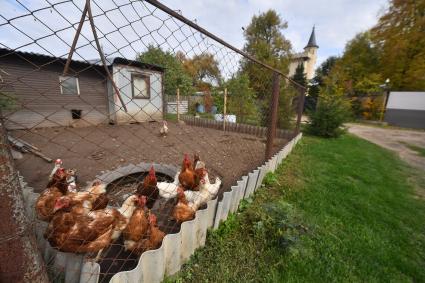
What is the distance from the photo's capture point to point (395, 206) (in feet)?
10.4

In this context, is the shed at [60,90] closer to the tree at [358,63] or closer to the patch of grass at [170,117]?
the patch of grass at [170,117]

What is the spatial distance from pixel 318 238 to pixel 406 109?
63.8ft

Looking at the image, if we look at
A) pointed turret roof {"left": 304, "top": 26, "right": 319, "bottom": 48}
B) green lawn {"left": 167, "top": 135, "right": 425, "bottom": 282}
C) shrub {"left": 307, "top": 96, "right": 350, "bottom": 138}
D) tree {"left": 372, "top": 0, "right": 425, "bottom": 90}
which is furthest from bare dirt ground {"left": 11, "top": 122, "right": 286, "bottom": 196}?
pointed turret roof {"left": 304, "top": 26, "right": 319, "bottom": 48}

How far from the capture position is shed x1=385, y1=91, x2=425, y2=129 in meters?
14.8

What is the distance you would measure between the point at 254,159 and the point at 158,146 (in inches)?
116

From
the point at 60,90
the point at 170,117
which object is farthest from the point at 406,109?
the point at 60,90

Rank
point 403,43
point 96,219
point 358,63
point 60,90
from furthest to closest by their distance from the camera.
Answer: point 358,63, point 403,43, point 60,90, point 96,219

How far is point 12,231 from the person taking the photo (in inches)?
33.0

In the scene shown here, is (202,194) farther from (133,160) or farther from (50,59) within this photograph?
(50,59)

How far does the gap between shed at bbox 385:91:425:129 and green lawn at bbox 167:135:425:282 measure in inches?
643

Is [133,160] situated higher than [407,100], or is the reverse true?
[407,100]

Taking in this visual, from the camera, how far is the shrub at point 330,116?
8.60 m

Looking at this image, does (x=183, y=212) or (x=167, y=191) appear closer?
(x=183, y=212)

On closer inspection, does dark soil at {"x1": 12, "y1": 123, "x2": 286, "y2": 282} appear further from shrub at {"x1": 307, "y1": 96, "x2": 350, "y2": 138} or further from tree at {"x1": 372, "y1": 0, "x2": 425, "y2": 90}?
tree at {"x1": 372, "y1": 0, "x2": 425, "y2": 90}
